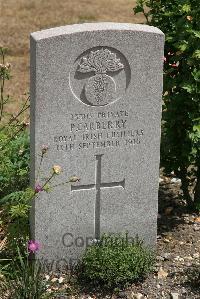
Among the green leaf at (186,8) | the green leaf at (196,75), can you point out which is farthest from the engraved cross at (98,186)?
the green leaf at (186,8)

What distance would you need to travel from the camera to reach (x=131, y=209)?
495cm

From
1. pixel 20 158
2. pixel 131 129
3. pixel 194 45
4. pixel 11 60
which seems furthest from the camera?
pixel 11 60

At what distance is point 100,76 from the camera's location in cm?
450

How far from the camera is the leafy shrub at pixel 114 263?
460 cm

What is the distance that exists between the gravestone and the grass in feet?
17.9

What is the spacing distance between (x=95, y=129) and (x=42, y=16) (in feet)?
26.3

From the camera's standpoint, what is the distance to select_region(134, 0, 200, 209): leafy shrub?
5.04 metres

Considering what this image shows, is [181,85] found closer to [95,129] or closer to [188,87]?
[188,87]

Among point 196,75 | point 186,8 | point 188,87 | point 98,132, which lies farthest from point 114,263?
point 186,8

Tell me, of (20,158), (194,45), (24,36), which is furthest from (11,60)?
(194,45)

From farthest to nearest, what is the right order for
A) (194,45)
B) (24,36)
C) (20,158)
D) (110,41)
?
(24,36), (20,158), (194,45), (110,41)

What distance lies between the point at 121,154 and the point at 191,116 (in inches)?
27.8

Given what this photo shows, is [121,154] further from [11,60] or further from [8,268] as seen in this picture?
[11,60]

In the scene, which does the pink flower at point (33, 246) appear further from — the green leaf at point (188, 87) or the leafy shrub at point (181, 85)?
the green leaf at point (188, 87)
